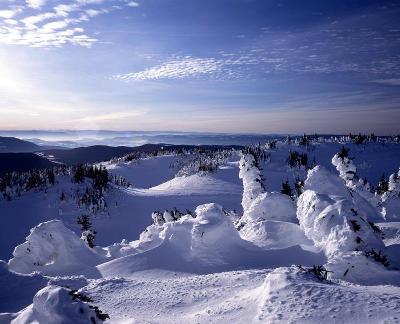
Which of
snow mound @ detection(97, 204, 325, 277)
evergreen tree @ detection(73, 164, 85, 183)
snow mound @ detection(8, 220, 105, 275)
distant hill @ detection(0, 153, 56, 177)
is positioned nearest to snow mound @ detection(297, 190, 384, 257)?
snow mound @ detection(97, 204, 325, 277)

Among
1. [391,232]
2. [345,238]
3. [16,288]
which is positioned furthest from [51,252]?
[391,232]

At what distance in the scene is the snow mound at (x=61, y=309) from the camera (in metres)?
4.75

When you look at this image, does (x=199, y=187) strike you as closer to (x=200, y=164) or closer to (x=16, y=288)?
(x=200, y=164)

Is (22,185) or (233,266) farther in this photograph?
(22,185)

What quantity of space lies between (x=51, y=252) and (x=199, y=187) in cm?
2648

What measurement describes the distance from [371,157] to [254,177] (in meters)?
36.2

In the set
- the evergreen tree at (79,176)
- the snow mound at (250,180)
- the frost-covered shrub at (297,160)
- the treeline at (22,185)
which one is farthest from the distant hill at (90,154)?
the snow mound at (250,180)

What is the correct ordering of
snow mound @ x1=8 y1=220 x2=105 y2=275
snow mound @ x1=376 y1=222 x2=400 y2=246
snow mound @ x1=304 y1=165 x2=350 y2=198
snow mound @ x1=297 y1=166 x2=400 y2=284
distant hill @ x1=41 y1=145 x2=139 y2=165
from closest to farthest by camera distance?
1. snow mound @ x1=297 y1=166 x2=400 y2=284
2. snow mound @ x1=376 y1=222 x2=400 y2=246
3. snow mound @ x1=8 y1=220 x2=105 y2=275
4. snow mound @ x1=304 y1=165 x2=350 y2=198
5. distant hill @ x1=41 y1=145 x2=139 y2=165

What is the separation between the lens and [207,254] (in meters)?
11.4

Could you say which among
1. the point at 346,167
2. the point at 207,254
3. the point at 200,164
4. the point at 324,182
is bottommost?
the point at 207,254

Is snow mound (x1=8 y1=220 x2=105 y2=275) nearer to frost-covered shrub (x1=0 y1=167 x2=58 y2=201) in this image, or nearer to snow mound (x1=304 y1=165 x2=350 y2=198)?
snow mound (x1=304 y1=165 x2=350 y2=198)

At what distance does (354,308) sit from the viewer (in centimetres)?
560

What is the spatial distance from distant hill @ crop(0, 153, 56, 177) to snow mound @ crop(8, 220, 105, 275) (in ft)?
434

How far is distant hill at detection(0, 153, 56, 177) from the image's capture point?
135 metres
